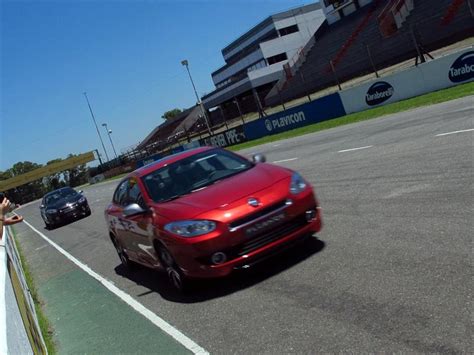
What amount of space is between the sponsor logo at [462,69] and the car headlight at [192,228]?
18.0 metres

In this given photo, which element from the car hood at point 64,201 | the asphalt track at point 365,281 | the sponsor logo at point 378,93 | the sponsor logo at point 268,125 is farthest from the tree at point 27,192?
the asphalt track at point 365,281

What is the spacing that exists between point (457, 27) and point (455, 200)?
103 feet

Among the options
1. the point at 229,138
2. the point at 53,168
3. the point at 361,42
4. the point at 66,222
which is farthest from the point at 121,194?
the point at 53,168

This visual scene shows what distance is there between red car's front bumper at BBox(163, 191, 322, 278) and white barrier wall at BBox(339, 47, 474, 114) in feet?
55.9

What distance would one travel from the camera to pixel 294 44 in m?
73.3

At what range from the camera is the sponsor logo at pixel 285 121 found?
3270 centimetres

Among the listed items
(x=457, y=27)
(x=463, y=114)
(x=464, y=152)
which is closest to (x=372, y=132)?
(x=463, y=114)

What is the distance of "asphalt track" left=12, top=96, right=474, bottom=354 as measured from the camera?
4191mm

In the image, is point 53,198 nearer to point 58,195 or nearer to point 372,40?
point 58,195

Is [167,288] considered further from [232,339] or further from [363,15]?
[363,15]

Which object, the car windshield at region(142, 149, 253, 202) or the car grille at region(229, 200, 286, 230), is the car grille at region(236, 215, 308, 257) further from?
the car windshield at region(142, 149, 253, 202)

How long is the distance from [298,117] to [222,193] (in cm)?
2703

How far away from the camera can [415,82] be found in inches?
933

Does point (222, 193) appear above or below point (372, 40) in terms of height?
below
